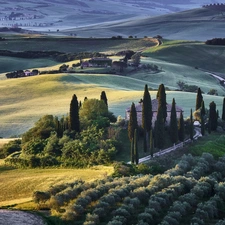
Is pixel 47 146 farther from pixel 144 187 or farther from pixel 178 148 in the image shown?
pixel 144 187

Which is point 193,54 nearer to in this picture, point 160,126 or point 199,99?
point 199,99

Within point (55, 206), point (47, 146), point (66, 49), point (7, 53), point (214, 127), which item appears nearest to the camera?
point (55, 206)

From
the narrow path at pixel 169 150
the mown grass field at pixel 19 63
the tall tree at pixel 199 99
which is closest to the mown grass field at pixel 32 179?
the narrow path at pixel 169 150

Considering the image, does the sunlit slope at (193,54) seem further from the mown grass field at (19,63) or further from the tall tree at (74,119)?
the tall tree at (74,119)

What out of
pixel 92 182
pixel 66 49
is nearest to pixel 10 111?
pixel 92 182

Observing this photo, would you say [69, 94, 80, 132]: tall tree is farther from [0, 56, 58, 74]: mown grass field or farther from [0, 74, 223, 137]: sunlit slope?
[0, 56, 58, 74]: mown grass field

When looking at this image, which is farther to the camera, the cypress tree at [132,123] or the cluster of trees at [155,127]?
the cypress tree at [132,123]
